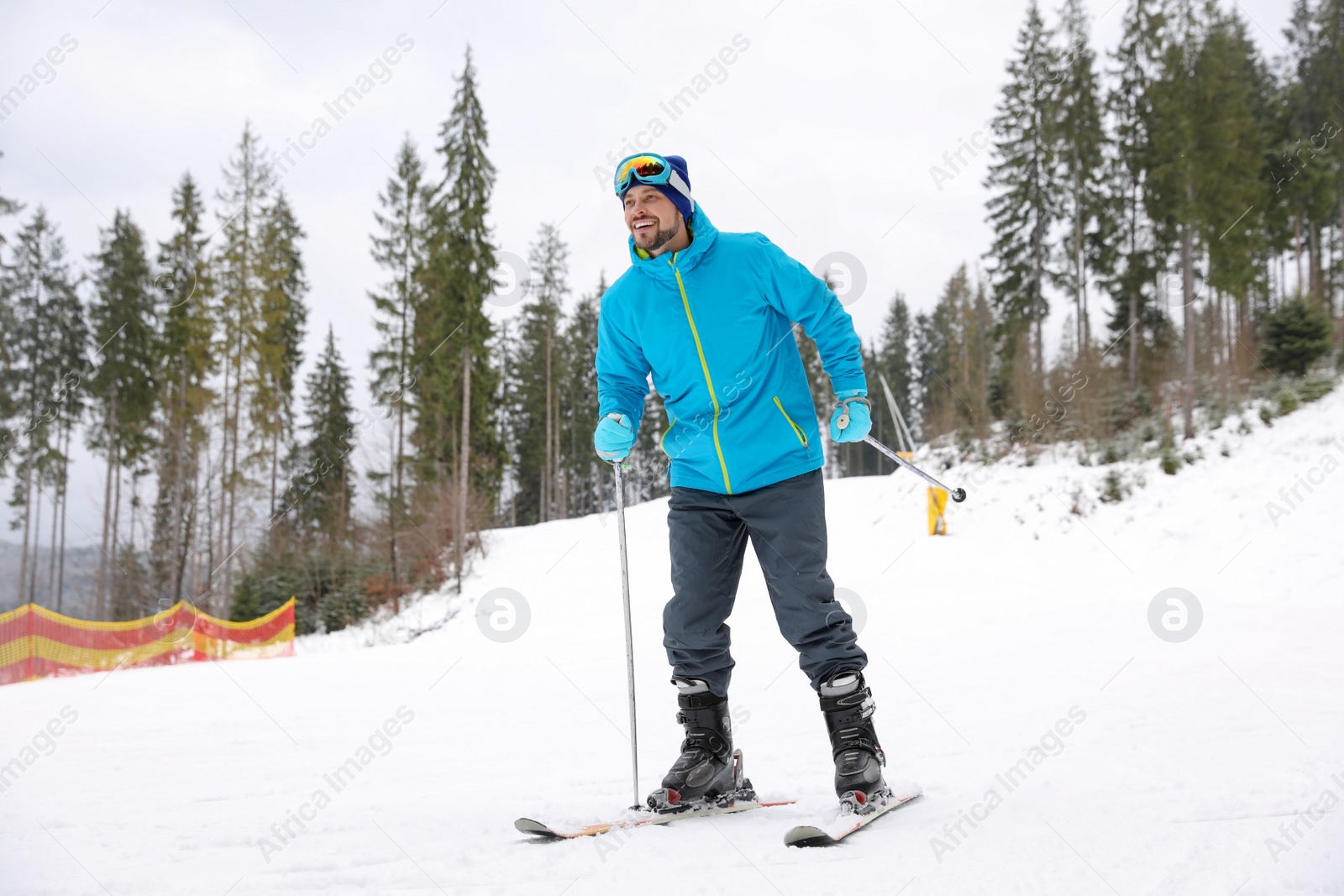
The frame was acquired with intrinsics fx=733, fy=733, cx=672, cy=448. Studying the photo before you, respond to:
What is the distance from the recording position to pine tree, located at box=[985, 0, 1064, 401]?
2100 centimetres

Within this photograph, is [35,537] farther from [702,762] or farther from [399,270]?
[702,762]

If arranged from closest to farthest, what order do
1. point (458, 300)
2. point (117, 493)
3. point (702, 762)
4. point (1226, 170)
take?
point (702, 762)
point (1226, 170)
point (458, 300)
point (117, 493)

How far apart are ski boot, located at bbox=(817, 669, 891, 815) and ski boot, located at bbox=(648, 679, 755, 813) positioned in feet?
1.12

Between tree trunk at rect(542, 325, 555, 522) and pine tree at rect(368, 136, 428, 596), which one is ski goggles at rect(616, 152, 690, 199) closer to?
pine tree at rect(368, 136, 428, 596)

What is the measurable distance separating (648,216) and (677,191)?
142mm

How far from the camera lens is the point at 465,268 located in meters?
18.4

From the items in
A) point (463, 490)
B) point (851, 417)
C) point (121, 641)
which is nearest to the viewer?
point (851, 417)

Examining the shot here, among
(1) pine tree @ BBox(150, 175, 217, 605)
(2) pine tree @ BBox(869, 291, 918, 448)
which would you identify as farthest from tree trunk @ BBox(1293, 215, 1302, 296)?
(1) pine tree @ BBox(150, 175, 217, 605)

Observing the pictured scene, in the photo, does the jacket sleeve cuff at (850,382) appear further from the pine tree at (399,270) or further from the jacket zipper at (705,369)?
the pine tree at (399,270)

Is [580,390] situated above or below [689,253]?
above

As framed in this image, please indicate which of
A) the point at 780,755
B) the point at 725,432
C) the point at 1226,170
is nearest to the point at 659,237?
the point at 725,432

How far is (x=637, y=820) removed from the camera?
2086mm

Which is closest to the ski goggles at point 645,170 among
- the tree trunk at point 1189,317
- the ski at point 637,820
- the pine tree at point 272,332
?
the ski at point 637,820

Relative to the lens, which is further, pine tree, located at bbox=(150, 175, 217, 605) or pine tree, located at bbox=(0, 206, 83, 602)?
pine tree, located at bbox=(0, 206, 83, 602)
